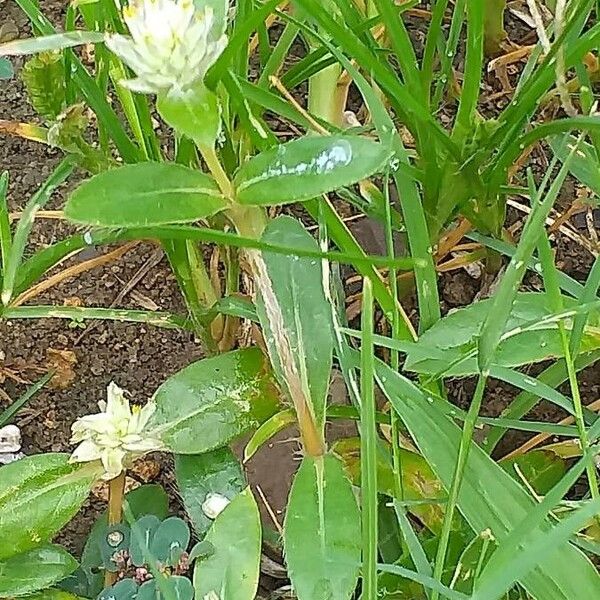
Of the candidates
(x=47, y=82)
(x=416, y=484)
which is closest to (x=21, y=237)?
(x=47, y=82)

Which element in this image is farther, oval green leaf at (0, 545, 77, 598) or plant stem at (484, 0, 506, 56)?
plant stem at (484, 0, 506, 56)

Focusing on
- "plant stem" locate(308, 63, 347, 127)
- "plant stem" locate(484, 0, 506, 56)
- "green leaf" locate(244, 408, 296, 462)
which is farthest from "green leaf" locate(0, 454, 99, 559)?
"plant stem" locate(484, 0, 506, 56)

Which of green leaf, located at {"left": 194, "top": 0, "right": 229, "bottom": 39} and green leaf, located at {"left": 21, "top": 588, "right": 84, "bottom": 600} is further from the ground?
green leaf, located at {"left": 194, "top": 0, "right": 229, "bottom": 39}

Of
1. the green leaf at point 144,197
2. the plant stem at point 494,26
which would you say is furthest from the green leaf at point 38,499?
the plant stem at point 494,26

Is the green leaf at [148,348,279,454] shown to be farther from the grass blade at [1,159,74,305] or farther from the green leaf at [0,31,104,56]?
the green leaf at [0,31,104,56]

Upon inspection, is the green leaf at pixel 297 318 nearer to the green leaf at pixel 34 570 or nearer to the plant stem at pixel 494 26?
the green leaf at pixel 34 570

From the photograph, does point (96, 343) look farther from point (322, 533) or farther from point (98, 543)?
point (322, 533)
